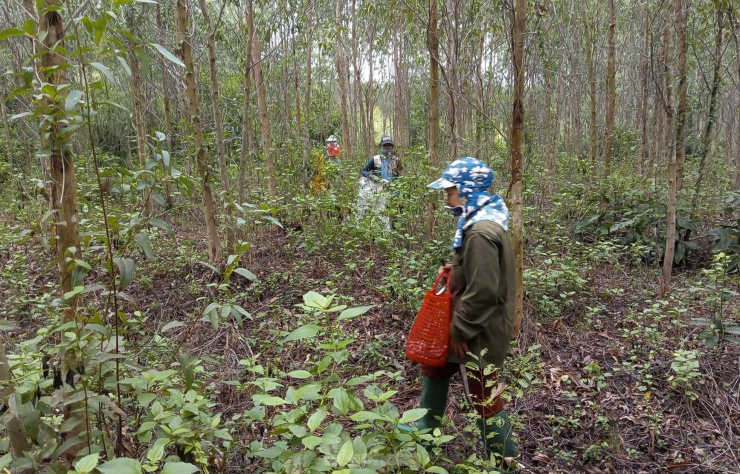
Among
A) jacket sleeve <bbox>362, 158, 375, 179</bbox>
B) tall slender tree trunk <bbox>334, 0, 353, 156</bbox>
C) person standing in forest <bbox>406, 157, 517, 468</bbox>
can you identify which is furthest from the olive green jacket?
tall slender tree trunk <bbox>334, 0, 353, 156</bbox>

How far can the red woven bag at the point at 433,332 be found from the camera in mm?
2424

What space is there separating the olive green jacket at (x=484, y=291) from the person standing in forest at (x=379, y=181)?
3.21 metres

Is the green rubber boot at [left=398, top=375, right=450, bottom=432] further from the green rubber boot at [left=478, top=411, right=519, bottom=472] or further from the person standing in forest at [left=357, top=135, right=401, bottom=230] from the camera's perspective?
the person standing in forest at [left=357, top=135, right=401, bottom=230]

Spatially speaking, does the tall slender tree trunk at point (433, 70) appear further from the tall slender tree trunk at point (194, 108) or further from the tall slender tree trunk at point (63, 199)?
the tall slender tree trunk at point (63, 199)

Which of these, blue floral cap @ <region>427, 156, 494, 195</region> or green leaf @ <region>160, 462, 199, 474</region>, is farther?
blue floral cap @ <region>427, 156, 494, 195</region>

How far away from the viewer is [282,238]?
665 cm

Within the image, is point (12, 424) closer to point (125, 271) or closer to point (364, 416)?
point (125, 271)

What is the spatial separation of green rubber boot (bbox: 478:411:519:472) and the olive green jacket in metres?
0.28

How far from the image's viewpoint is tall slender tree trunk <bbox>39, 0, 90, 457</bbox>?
5.11ft

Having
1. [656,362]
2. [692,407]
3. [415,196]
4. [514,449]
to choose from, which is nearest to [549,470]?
[514,449]

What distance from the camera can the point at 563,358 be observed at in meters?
3.74

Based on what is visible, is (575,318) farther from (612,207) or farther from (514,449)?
(612,207)

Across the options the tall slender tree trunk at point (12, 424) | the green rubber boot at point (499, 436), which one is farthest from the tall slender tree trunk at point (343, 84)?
the tall slender tree trunk at point (12, 424)

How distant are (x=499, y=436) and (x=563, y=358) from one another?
157 cm
